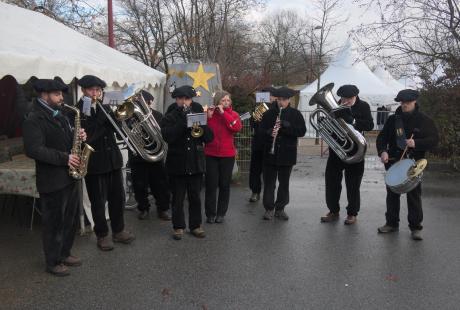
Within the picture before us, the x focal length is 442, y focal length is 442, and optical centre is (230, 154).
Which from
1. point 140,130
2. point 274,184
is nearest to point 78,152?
point 140,130

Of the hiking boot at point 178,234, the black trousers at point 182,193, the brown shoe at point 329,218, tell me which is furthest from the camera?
the brown shoe at point 329,218

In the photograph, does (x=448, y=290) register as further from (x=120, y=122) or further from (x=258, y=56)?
(x=258, y=56)

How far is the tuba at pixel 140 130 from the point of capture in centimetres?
520

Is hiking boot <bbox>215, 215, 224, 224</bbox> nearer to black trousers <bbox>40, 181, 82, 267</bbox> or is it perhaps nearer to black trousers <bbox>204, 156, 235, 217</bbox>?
black trousers <bbox>204, 156, 235, 217</bbox>

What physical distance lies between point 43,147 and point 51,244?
96 centimetres

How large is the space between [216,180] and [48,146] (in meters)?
2.37

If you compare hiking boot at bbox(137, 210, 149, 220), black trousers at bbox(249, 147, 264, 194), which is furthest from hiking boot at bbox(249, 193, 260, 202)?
hiking boot at bbox(137, 210, 149, 220)

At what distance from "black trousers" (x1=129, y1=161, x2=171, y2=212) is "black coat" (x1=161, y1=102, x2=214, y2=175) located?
101cm

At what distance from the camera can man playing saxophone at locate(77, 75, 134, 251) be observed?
4762 millimetres

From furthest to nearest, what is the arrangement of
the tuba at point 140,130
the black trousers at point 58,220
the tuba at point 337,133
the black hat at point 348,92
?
the black hat at point 348,92
the tuba at point 337,133
the tuba at point 140,130
the black trousers at point 58,220

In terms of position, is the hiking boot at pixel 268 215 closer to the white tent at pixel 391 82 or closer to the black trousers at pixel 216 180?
the black trousers at pixel 216 180

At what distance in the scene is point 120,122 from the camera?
→ 5.04m

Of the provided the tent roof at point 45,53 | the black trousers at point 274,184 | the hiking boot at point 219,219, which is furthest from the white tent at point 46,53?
the black trousers at point 274,184

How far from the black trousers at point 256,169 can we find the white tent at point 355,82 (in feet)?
42.9
